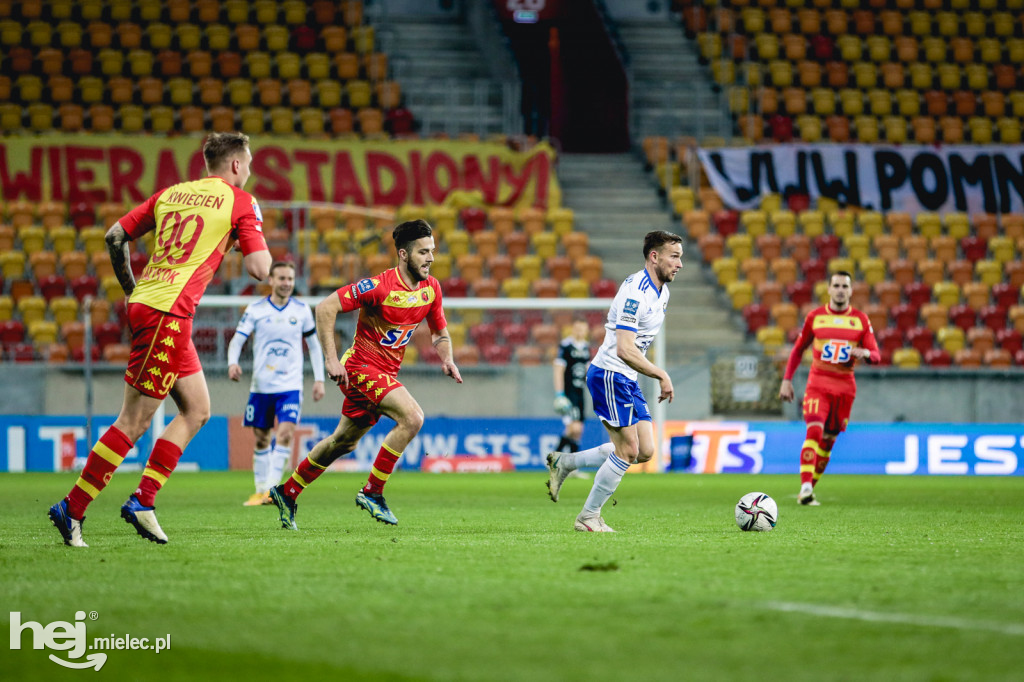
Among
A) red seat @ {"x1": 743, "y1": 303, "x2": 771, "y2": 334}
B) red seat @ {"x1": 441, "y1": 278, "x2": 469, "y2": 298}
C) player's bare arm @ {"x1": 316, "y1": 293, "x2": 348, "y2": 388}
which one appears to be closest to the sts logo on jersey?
player's bare arm @ {"x1": 316, "y1": 293, "x2": 348, "y2": 388}

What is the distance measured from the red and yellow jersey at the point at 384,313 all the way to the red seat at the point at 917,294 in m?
16.8

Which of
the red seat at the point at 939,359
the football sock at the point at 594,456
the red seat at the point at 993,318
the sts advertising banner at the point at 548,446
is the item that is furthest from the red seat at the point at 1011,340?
the football sock at the point at 594,456

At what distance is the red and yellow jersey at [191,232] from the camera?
7.15 meters

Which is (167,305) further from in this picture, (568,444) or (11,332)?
(11,332)

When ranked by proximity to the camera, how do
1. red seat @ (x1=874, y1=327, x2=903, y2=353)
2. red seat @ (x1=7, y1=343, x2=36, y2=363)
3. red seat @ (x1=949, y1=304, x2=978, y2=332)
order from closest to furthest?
red seat @ (x1=7, y1=343, x2=36, y2=363), red seat @ (x1=874, y1=327, x2=903, y2=353), red seat @ (x1=949, y1=304, x2=978, y2=332)

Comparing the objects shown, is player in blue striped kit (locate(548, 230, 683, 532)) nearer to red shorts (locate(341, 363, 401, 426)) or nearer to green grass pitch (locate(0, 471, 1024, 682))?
green grass pitch (locate(0, 471, 1024, 682))

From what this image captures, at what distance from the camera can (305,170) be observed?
2398cm

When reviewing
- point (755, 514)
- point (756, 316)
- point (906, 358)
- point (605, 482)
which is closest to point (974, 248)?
point (906, 358)

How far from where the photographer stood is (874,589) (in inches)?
214

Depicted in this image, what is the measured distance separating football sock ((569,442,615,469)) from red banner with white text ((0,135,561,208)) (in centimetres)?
1500

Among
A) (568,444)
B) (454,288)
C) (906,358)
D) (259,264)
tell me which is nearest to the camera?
(259,264)

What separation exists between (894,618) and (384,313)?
15.5 feet

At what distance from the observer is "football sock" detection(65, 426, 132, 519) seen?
280 inches

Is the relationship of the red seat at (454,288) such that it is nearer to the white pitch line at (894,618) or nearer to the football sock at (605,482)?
the football sock at (605,482)
